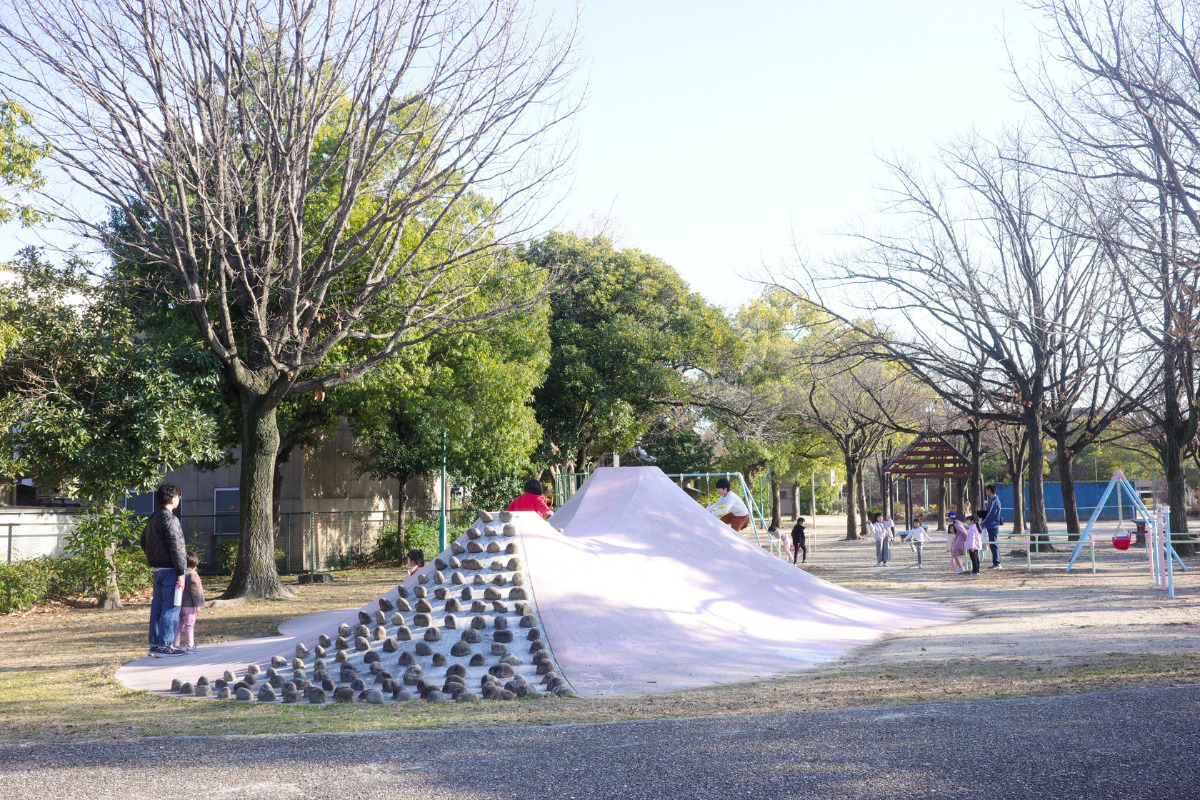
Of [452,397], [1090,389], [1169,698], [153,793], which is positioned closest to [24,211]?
[452,397]

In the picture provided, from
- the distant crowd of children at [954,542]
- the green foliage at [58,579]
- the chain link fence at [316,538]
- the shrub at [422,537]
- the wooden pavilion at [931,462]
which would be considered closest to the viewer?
the green foliage at [58,579]

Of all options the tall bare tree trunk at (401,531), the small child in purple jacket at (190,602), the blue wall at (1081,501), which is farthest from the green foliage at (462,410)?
the blue wall at (1081,501)

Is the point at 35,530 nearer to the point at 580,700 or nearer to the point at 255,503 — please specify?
the point at 255,503

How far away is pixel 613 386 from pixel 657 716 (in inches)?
896

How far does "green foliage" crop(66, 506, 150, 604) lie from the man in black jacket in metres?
6.33

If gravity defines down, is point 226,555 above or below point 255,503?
below

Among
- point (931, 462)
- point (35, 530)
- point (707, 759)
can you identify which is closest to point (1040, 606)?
point (707, 759)

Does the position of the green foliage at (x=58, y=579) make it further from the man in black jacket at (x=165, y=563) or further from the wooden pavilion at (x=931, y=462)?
the wooden pavilion at (x=931, y=462)

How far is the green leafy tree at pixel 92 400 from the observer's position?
14477mm

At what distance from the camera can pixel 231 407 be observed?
1942cm

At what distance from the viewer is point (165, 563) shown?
9789 millimetres

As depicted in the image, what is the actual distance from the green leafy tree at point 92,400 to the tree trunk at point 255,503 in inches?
34.3

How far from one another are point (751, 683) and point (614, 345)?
21325 mm

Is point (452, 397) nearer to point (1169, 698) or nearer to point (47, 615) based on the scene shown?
point (47, 615)
